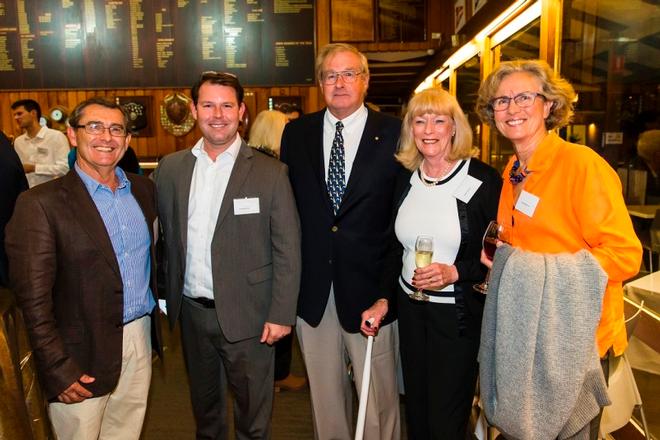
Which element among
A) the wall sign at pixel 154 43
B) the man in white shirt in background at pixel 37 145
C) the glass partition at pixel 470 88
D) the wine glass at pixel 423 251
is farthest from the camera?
the wall sign at pixel 154 43

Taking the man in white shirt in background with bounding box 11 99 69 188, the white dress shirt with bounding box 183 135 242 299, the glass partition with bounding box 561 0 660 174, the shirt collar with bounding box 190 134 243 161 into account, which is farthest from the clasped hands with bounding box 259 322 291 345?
the man in white shirt in background with bounding box 11 99 69 188

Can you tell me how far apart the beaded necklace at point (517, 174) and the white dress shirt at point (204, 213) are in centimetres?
110

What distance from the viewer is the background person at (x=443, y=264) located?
76.1 inches

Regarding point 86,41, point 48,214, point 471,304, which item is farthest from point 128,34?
point 471,304

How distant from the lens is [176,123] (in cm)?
640

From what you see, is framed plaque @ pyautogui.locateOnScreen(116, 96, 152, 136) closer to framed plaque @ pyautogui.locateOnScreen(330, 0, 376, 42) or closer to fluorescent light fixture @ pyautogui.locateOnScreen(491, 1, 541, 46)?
framed plaque @ pyautogui.locateOnScreen(330, 0, 376, 42)

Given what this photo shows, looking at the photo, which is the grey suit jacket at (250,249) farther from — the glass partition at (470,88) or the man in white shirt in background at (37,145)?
the man in white shirt in background at (37,145)

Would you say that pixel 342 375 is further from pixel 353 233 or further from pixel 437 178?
pixel 437 178

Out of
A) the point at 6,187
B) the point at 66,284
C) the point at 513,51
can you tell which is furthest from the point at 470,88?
the point at 66,284

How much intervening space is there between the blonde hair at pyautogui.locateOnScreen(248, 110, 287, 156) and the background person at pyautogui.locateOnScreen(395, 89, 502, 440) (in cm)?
194

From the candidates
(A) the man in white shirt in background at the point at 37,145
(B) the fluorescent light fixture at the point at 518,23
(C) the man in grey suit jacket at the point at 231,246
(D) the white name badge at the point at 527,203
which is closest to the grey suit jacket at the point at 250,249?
(C) the man in grey suit jacket at the point at 231,246

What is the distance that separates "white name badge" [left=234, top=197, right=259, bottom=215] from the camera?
207cm

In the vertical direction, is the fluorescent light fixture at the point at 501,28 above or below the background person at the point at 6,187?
above

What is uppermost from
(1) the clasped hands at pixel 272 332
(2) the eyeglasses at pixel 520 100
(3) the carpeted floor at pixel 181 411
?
(2) the eyeglasses at pixel 520 100
